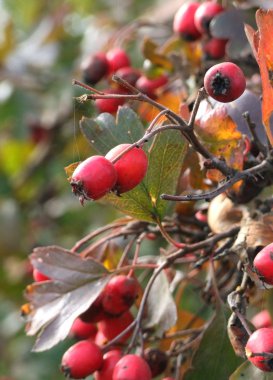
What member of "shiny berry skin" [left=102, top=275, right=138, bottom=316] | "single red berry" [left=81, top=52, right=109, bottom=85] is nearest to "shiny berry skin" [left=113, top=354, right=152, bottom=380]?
"shiny berry skin" [left=102, top=275, right=138, bottom=316]

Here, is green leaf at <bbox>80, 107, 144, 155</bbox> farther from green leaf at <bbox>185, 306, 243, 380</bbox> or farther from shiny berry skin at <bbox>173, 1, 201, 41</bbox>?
shiny berry skin at <bbox>173, 1, 201, 41</bbox>

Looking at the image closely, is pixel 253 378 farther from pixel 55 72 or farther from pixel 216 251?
pixel 55 72

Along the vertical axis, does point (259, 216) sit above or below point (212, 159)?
below

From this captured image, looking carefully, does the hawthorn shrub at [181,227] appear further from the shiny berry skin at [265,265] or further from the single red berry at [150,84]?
the single red berry at [150,84]

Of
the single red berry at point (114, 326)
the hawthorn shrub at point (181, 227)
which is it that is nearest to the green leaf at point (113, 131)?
the hawthorn shrub at point (181, 227)

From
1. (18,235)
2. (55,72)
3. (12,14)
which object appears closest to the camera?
(18,235)

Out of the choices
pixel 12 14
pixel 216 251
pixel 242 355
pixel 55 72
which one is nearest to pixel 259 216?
pixel 216 251
